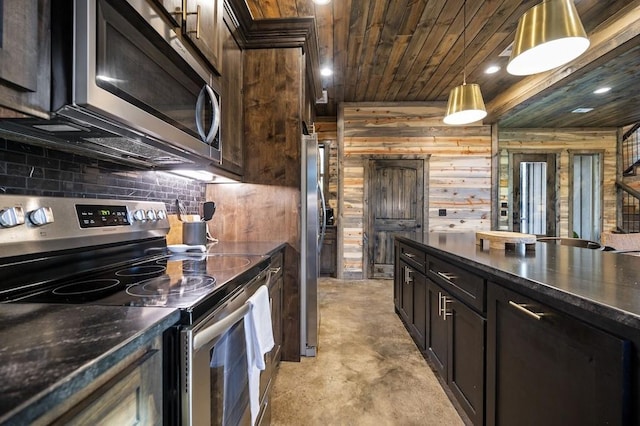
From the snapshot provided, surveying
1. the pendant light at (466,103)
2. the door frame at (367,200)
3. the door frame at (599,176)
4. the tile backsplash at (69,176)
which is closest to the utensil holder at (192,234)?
the tile backsplash at (69,176)

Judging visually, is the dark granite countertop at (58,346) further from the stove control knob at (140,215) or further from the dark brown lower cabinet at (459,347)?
the dark brown lower cabinet at (459,347)

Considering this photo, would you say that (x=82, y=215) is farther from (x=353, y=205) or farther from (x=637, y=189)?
(x=637, y=189)

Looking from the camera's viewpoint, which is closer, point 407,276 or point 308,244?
point 308,244

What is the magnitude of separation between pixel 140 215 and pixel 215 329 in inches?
33.9

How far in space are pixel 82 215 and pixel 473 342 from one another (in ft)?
5.72

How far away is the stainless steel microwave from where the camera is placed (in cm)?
72

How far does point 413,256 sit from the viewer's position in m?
2.46

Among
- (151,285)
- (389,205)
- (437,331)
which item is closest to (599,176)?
(389,205)

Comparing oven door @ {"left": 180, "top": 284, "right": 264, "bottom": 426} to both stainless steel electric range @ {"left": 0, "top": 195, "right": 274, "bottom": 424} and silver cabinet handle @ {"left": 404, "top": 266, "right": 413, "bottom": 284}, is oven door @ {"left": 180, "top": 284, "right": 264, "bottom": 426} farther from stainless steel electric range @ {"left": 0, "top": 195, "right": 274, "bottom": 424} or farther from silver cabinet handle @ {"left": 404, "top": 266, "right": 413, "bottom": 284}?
silver cabinet handle @ {"left": 404, "top": 266, "right": 413, "bottom": 284}

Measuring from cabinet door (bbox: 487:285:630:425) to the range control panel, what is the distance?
5.22ft

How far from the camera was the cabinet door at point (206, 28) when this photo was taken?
124cm

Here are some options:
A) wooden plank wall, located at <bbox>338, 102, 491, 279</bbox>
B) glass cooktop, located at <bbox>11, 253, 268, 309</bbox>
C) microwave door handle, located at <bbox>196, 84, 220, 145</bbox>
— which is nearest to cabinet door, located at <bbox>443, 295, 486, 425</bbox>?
glass cooktop, located at <bbox>11, 253, 268, 309</bbox>

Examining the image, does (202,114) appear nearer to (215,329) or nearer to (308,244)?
(215,329)

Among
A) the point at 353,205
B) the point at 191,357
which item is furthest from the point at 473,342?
the point at 353,205
